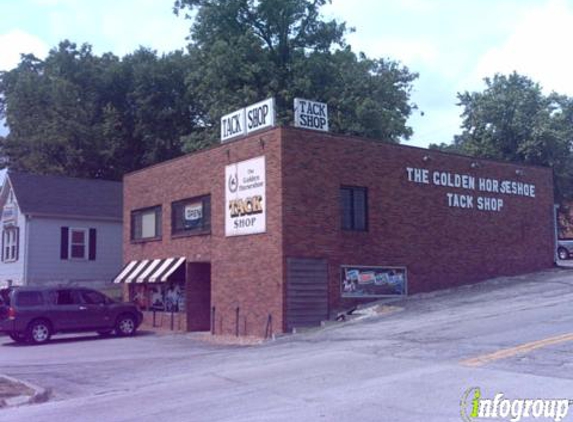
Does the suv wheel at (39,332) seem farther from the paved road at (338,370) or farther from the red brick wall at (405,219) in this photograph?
the red brick wall at (405,219)

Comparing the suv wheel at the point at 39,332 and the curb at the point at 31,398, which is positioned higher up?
the suv wheel at the point at 39,332

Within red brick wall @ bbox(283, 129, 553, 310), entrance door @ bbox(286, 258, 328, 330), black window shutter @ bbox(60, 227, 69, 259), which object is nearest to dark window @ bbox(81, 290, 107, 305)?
entrance door @ bbox(286, 258, 328, 330)

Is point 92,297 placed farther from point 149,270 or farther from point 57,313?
point 149,270

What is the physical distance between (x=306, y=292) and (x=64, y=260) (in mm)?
17852

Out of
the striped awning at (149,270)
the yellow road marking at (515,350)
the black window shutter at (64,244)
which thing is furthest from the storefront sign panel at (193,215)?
the yellow road marking at (515,350)

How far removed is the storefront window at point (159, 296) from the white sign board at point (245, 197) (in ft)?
14.4

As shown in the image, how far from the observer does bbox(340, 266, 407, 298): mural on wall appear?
24469 millimetres

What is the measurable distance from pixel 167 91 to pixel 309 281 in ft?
108

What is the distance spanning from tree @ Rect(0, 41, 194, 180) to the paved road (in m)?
29.6

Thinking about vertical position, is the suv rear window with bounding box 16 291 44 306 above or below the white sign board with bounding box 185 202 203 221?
below

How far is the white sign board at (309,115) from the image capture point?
2541 centimetres

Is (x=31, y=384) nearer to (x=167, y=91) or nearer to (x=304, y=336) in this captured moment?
(x=304, y=336)

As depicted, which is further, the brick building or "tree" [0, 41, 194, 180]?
"tree" [0, 41, 194, 180]

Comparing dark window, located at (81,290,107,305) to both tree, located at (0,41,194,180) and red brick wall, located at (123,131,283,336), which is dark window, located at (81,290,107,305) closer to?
red brick wall, located at (123,131,283,336)
